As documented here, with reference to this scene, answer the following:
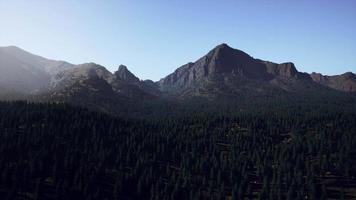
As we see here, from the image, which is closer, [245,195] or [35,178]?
[35,178]

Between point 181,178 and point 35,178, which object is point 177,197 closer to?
point 181,178

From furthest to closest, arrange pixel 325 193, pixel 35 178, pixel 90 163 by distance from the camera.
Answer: pixel 90 163, pixel 325 193, pixel 35 178

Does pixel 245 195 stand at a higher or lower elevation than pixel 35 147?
lower

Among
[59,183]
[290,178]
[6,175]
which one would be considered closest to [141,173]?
[59,183]

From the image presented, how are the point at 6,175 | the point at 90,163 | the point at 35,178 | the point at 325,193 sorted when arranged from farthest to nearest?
the point at 90,163
the point at 325,193
the point at 35,178
the point at 6,175

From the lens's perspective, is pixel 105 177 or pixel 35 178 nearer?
pixel 35 178

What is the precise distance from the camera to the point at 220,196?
537 ft

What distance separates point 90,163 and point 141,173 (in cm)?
2403

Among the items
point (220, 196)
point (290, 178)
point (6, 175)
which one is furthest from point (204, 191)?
point (6, 175)

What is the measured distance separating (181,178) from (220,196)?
27574 millimetres

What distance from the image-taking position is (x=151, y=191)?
16438cm

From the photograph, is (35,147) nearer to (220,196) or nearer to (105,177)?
(105,177)

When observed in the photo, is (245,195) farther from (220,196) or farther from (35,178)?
(35,178)

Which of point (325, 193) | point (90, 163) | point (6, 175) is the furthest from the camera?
point (90, 163)
